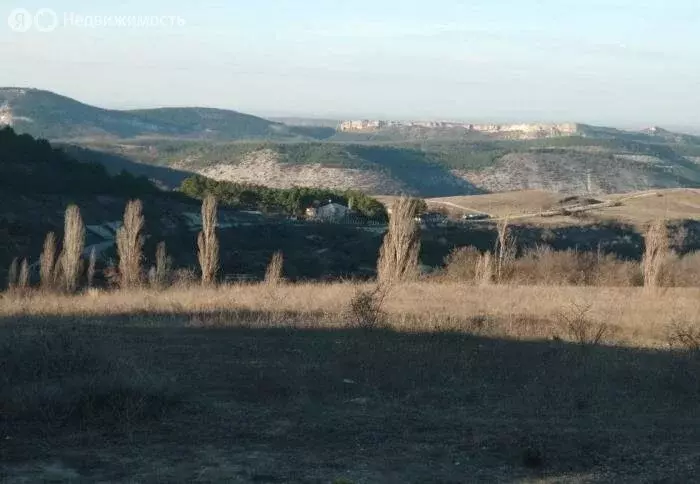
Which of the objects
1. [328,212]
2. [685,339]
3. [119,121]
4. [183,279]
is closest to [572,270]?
[183,279]

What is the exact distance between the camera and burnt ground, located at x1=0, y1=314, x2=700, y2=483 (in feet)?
20.9

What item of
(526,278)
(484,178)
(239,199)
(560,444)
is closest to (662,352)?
(560,444)

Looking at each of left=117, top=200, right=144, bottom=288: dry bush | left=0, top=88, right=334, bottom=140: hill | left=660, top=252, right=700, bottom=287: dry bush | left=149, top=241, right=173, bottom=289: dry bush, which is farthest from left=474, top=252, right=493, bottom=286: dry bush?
left=0, top=88, right=334, bottom=140: hill

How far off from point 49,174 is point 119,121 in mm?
109552

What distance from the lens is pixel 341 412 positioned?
8.04m

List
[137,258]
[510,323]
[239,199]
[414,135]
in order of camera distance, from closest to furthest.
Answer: [510,323]
[137,258]
[239,199]
[414,135]

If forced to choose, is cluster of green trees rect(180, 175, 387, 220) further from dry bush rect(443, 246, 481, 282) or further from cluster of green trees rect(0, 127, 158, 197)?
dry bush rect(443, 246, 481, 282)

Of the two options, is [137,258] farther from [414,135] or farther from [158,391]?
[414,135]

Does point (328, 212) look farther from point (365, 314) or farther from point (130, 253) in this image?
point (365, 314)

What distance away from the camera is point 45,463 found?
20.7 feet

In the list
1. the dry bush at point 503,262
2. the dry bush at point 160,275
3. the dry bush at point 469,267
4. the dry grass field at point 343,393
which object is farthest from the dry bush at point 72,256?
the dry bush at point 503,262

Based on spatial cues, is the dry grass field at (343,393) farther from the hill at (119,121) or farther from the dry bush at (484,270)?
the hill at (119,121)

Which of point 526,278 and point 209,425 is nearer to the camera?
point 209,425

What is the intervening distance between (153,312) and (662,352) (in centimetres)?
889
